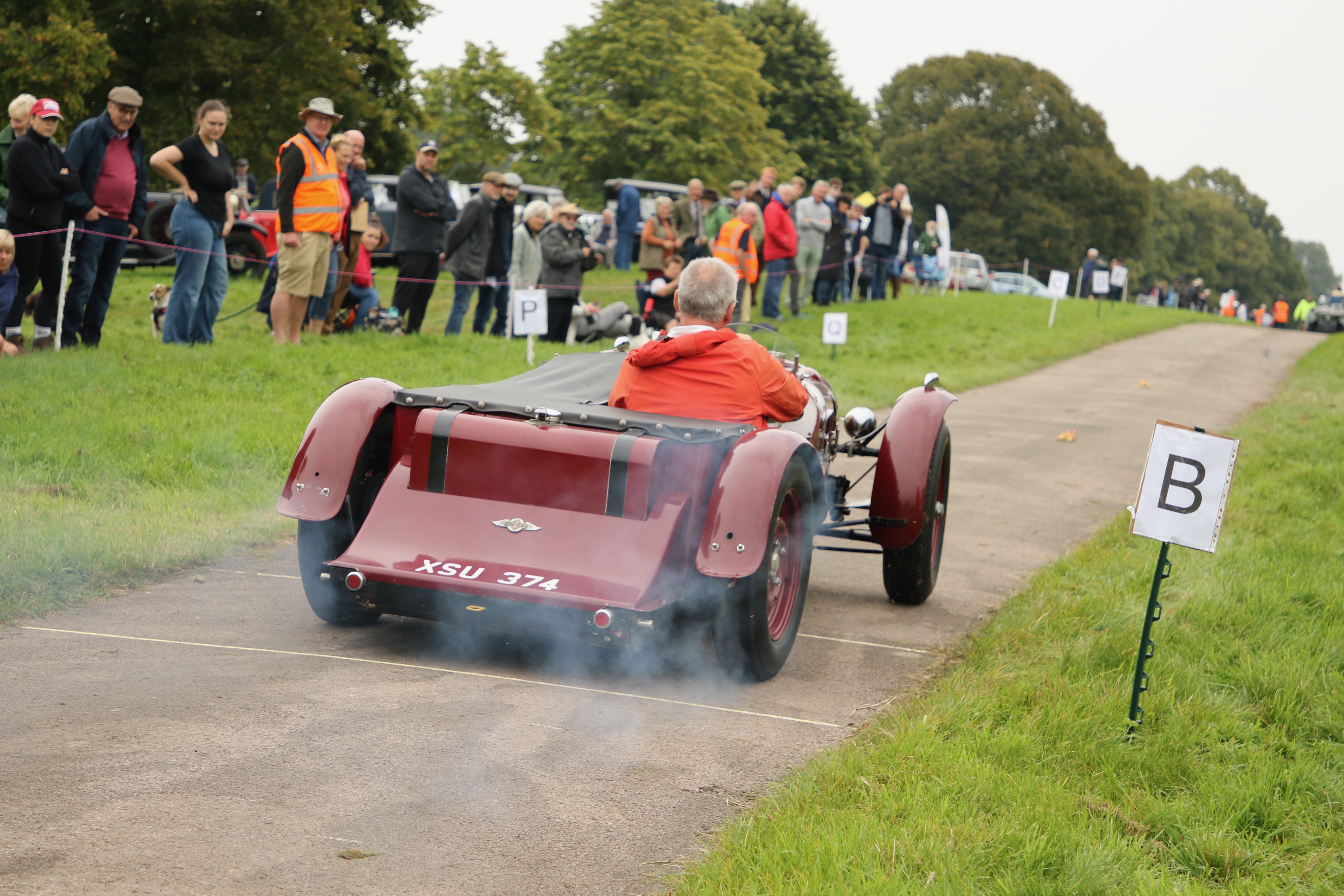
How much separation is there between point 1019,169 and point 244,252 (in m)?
57.4

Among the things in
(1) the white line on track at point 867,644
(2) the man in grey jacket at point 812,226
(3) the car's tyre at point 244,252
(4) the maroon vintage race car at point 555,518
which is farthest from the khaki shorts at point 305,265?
(2) the man in grey jacket at point 812,226

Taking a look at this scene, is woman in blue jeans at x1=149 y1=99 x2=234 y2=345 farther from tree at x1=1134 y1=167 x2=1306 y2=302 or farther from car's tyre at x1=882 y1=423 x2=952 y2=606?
tree at x1=1134 y1=167 x2=1306 y2=302

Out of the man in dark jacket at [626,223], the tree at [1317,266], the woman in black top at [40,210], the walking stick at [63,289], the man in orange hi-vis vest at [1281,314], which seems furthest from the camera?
the tree at [1317,266]

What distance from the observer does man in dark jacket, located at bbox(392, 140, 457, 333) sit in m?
13.6

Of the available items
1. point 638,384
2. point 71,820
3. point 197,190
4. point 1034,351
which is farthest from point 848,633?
point 1034,351

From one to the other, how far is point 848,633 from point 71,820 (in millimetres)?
3612

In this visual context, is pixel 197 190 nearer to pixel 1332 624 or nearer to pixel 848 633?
pixel 848 633

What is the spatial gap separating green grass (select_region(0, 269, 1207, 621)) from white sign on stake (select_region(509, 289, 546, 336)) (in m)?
0.44

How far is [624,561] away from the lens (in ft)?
15.6

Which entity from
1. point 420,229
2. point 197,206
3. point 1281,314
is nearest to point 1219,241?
point 1281,314

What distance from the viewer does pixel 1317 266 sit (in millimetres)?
188500

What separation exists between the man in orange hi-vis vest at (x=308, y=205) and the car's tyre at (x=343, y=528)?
627 centimetres

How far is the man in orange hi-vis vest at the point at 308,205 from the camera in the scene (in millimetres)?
11078

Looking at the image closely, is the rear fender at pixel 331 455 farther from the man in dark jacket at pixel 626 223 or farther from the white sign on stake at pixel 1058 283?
the white sign on stake at pixel 1058 283
